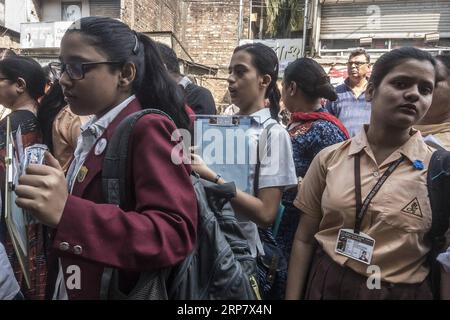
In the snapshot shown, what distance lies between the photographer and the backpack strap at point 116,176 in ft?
3.56

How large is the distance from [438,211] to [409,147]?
273 millimetres

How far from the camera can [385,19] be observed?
447 inches

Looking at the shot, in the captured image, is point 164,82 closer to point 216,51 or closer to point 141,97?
point 141,97

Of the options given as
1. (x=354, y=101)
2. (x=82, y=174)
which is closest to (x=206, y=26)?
(x=354, y=101)

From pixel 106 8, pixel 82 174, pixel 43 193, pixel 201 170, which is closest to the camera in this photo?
pixel 43 193

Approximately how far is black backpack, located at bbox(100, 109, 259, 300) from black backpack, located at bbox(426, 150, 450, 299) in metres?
0.67

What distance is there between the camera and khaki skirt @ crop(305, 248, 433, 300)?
1414 mm

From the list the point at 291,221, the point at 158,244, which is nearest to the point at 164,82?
the point at 158,244

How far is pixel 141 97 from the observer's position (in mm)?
1335

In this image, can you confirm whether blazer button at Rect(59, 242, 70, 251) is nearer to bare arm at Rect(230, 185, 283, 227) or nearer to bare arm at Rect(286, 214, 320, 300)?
bare arm at Rect(230, 185, 283, 227)

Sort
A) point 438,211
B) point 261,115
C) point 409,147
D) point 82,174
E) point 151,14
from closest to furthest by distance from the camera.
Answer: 1. point 82,174
2. point 438,211
3. point 409,147
4. point 261,115
5. point 151,14

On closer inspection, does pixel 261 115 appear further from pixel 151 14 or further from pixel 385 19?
pixel 151 14

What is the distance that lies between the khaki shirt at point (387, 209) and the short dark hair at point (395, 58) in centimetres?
26
